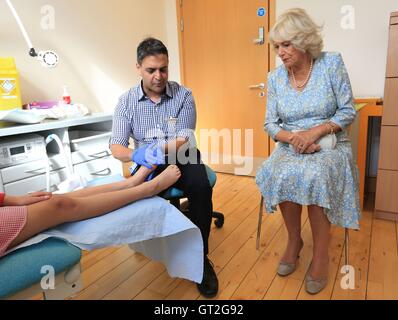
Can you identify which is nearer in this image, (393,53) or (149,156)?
(149,156)

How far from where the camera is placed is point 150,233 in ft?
3.98

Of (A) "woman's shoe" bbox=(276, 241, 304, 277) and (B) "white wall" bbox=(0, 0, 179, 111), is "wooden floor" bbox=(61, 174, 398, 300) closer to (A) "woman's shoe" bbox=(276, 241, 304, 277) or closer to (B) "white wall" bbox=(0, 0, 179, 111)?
(A) "woman's shoe" bbox=(276, 241, 304, 277)

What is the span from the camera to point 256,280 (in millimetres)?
1550

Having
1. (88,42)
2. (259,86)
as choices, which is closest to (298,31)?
(259,86)

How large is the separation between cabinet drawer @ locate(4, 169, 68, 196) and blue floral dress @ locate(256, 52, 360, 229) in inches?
45.0

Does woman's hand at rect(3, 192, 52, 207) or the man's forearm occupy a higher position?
the man's forearm

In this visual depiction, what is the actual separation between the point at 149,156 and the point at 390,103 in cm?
145

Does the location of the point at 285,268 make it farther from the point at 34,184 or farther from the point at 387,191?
the point at 34,184

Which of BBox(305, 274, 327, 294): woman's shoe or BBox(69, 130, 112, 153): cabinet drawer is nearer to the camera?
BBox(305, 274, 327, 294): woman's shoe

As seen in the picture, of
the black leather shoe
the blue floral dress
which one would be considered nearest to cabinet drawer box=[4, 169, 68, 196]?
the black leather shoe

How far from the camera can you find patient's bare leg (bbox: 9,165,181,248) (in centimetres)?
102

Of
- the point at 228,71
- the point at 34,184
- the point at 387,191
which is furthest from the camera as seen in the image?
the point at 228,71
